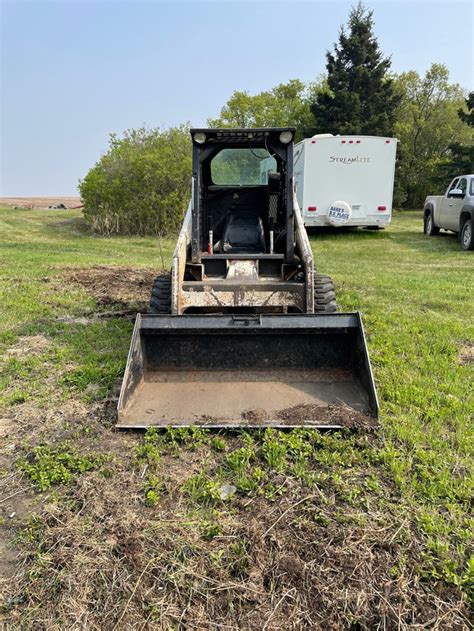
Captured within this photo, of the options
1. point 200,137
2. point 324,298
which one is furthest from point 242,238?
point 324,298

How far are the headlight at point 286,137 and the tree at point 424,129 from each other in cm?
2966

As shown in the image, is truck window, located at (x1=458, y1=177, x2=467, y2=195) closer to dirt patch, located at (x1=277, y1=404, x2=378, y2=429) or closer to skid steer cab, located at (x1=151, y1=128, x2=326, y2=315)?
skid steer cab, located at (x1=151, y1=128, x2=326, y2=315)

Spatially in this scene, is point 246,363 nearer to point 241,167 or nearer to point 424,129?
point 241,167

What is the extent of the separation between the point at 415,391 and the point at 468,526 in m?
1.52

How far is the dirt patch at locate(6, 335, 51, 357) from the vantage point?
4742 millimetres

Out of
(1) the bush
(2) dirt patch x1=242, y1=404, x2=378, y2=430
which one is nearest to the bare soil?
(1) the bush

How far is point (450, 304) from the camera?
21.5ft

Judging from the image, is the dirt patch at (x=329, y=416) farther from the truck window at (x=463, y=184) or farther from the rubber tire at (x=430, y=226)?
the rubber tire at (x=430, y=226)

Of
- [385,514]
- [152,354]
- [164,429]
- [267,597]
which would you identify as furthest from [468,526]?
[152,354]

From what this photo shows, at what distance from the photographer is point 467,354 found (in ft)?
15.4

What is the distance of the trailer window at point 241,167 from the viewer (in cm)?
602

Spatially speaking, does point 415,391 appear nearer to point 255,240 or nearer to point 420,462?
point 420,462

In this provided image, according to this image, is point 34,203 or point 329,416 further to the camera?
point 34,203

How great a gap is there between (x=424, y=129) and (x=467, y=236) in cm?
2808
